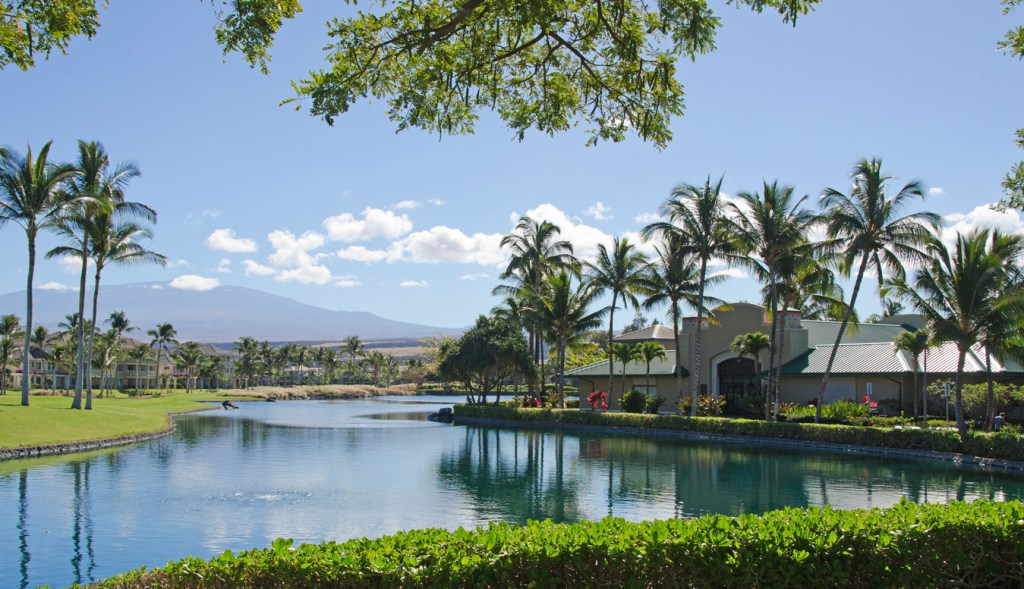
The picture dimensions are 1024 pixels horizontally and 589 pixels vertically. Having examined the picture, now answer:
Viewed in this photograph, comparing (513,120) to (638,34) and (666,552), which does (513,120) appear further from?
(666,552)

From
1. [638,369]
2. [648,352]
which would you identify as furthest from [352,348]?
A: [648,352]

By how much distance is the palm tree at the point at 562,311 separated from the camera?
45500mm

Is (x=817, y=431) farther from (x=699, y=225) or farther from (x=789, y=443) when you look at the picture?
(x=699, y=225)

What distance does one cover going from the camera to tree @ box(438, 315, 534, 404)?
163 ft

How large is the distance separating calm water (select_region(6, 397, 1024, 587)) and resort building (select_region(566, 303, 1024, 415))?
41.4ft

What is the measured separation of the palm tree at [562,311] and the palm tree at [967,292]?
20587mm

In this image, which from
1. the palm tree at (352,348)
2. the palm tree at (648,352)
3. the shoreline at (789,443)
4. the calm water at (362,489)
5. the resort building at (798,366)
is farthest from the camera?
the palm tree at (352,348)

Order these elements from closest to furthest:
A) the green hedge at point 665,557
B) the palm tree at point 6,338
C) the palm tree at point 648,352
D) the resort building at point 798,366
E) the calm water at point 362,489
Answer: the green hedge at point 665,557 → the calm water at point 362,489 → the resort building at point 798,366 → the palm tree at point 648,352 → the palm tree at point 6,338

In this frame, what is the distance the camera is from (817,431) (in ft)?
102

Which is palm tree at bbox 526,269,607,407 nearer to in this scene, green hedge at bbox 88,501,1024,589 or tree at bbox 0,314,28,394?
green hedge at bbox 88,501,1024,589

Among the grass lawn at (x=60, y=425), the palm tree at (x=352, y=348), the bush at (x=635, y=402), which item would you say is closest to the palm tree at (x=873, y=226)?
the bush at (x=635, y=402)

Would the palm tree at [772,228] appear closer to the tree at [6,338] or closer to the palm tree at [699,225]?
the palm tree at [699,225]

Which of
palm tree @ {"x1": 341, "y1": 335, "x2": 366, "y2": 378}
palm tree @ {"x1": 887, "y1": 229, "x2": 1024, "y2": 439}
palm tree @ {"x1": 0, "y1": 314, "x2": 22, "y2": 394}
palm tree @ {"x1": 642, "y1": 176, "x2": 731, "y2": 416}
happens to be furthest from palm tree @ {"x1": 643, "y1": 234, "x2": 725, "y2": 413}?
palm tree @ {"x1": 341, "y1": 335, "x2": 366, "y2": 378}

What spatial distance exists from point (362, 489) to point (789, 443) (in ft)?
64.5
